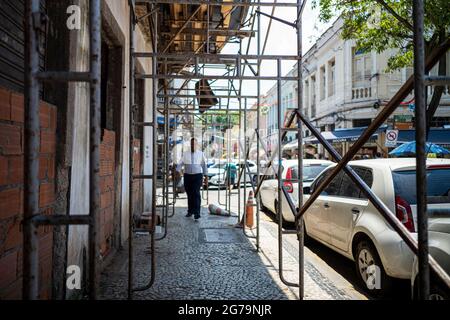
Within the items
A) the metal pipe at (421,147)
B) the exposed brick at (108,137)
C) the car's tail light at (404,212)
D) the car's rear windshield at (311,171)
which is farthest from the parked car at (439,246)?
the car's rear windshield at (311,171)

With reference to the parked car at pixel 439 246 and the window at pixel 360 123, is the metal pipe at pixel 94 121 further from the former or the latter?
the window at pixel 360 123

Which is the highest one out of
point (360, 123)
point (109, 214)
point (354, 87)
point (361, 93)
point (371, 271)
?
point (354, 87)

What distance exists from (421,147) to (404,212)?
2.71 m

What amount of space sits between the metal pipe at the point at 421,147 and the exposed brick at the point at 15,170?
2189 millimetres

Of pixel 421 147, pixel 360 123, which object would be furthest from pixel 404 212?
pixel 360 123

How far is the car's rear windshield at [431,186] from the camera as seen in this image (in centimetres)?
411

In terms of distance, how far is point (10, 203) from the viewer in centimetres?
240

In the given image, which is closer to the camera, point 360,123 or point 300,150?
point 300,150

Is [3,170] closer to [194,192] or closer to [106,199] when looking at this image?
[106,199]

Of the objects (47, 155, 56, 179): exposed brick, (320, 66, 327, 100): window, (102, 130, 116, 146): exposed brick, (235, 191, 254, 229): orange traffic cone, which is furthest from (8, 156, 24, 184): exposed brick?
(320, 66, 327, 100): window

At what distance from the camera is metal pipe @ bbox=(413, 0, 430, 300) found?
1.59 m

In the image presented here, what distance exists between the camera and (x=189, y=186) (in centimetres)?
866

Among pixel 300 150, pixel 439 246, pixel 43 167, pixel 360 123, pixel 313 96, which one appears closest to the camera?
pixel 43 167
